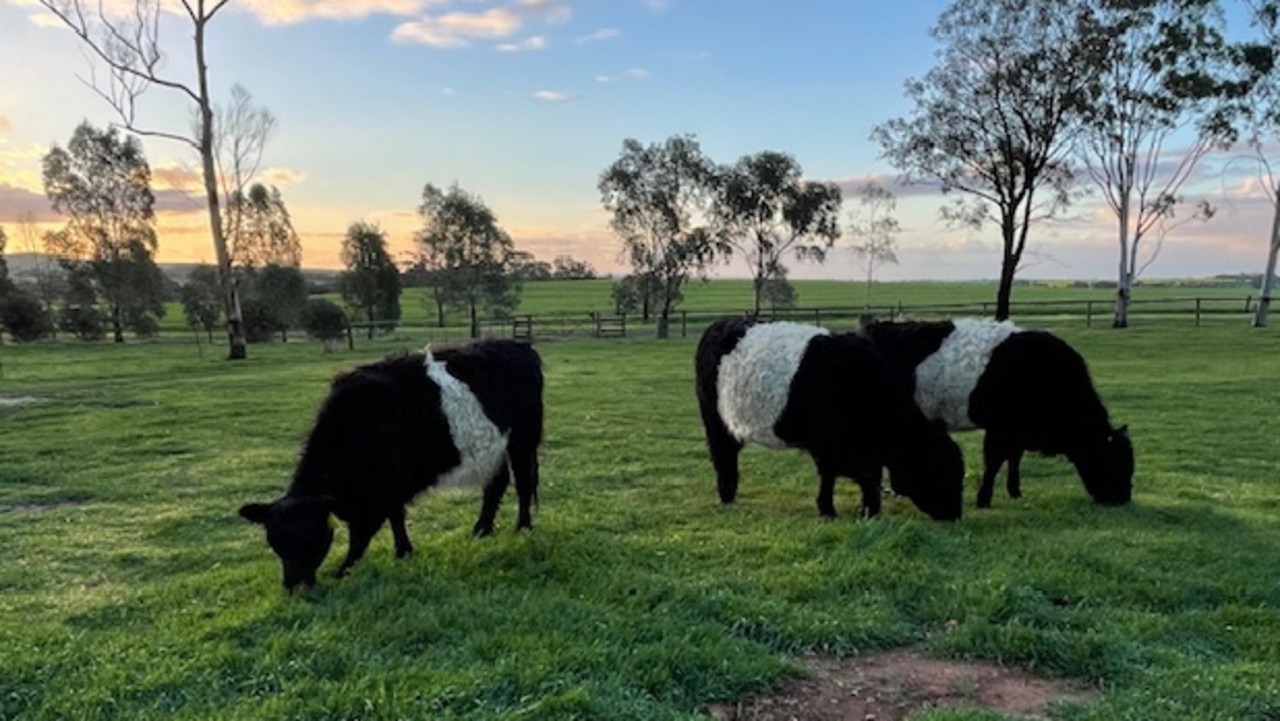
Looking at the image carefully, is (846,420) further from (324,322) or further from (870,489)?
(324,322)

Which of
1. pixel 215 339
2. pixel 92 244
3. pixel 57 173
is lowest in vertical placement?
pixel 215 339

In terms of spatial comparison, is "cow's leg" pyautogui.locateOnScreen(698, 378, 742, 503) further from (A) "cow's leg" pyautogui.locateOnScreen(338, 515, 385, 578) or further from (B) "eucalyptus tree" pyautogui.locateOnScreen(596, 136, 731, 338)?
(B) "eucalyptus tree" pyautogui.locateOnScreen(596, 136, 731, 338)

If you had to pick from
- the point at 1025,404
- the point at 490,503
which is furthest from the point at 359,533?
the point at 1025,404

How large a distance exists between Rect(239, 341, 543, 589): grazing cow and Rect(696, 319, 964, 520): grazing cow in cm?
255

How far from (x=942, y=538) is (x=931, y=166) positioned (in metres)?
35.6

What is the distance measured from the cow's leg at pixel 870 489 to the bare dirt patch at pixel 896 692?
3.33 metres

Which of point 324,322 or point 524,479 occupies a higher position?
point 324,322

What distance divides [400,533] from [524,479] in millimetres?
1469

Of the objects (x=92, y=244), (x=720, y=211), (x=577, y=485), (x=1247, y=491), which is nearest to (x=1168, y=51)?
(x=720, y=211)

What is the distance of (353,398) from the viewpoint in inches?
269

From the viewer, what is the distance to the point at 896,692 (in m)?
4.61

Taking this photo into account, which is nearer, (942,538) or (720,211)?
(942,538)

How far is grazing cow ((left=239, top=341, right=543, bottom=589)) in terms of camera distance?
6.09 metres

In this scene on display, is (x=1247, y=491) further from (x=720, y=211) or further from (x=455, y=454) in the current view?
(x=720, y=211)
